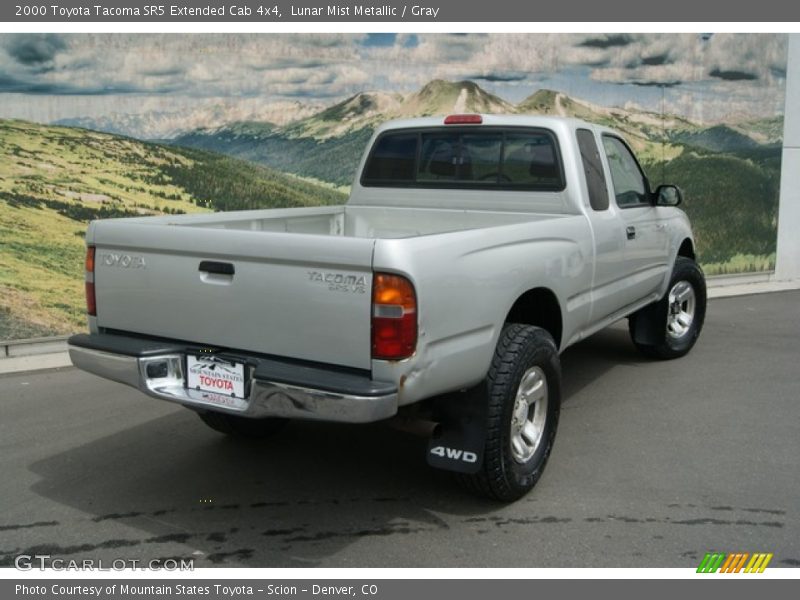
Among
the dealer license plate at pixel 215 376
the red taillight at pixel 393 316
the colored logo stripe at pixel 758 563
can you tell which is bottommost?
the colored logo stripe at pixel 758 563

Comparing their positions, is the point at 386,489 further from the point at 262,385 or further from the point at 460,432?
the point at 262,385

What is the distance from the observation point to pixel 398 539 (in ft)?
12.5

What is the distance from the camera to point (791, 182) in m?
12.2

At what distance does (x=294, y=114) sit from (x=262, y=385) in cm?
A: 586

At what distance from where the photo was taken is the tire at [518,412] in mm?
3893

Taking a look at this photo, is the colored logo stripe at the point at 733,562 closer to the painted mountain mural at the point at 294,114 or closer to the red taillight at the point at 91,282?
the red taillight at the point at 91,282

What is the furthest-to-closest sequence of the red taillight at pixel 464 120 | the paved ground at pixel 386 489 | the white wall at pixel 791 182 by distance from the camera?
1. the white wall at pixel 791 182
2. the red taillight at pixel 464 120
3. the paved ground at pixel 386 489

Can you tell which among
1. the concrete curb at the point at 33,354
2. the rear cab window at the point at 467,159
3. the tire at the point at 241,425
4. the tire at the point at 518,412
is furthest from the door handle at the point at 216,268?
the concrete curb at the point at 33,354

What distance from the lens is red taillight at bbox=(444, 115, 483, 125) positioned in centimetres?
539

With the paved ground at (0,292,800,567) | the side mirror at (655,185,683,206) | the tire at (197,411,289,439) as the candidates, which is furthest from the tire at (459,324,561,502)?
the side mirror at (655,185,683,206)

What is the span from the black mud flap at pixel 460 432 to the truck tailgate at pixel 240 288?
70 cm

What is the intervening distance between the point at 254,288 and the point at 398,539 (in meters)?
1.34

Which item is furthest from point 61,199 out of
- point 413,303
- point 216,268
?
point 413,303

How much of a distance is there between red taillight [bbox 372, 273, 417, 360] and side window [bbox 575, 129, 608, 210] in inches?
90.8
